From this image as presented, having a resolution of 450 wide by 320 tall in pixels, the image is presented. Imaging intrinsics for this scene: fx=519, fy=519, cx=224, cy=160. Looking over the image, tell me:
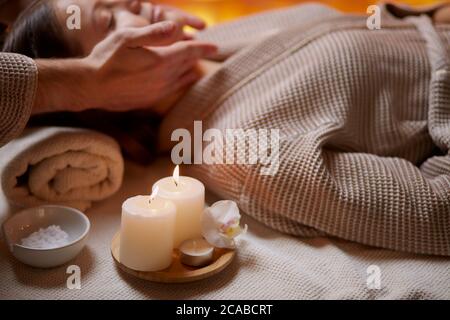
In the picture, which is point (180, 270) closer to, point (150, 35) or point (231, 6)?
point (150, 35)

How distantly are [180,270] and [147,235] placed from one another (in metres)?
0.08

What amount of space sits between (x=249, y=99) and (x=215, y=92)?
0.08m

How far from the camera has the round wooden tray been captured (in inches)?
28.9

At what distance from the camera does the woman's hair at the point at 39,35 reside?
880mm

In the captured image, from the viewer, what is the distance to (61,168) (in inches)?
35.7

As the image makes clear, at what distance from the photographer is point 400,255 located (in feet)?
2.79

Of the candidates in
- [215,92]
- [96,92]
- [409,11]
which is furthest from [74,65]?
[409,11]

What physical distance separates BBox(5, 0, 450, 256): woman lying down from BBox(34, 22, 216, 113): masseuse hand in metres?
0.04

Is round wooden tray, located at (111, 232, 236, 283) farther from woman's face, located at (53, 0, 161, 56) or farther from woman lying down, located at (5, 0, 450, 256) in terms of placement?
woman's face, located at (53, 0, 161, 56)

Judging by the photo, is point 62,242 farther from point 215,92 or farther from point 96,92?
point 215,92

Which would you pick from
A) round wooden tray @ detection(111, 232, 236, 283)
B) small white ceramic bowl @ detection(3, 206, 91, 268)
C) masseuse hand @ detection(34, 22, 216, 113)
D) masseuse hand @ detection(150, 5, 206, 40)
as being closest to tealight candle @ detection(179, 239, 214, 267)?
round wooden tray @ detection(111, 232, 236, 283)

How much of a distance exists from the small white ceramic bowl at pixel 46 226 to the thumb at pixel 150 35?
0.32 metres

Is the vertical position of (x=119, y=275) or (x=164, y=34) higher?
(x=164, y=34)

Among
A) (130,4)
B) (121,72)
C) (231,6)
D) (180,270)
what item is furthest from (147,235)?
(231,6)
